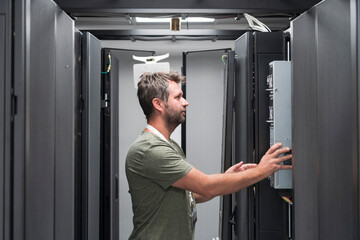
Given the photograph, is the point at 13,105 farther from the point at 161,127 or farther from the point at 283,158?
the point at 283,158

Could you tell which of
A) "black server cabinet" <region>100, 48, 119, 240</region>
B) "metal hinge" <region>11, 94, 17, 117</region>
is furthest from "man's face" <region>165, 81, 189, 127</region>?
"black server cabinet" <region>100, 48, 119, 240</region>

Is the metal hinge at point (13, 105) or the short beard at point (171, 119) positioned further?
the short beard at point (171, 119)

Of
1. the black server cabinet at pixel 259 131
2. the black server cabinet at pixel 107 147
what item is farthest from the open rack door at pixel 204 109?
the black server cabinet at pixel 259 131

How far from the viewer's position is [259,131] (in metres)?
1.86

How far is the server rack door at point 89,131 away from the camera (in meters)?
1.97

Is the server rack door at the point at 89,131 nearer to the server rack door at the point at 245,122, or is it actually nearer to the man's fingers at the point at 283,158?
the server rack door at the point at 245,122

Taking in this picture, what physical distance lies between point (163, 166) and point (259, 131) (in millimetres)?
630

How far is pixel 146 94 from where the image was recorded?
165 cm

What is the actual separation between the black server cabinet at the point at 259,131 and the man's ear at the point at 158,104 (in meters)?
0.50

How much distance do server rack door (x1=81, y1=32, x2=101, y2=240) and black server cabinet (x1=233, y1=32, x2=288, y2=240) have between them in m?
0.82

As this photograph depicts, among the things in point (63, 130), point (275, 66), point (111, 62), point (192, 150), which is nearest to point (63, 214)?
point (63, 130)

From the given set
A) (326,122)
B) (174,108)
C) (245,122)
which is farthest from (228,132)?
(326,122)

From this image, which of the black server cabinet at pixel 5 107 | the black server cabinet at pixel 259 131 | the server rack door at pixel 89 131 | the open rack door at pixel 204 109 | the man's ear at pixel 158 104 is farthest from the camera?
the open rack door at pixel 204 109

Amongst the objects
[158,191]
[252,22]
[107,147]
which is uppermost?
[252,22]
